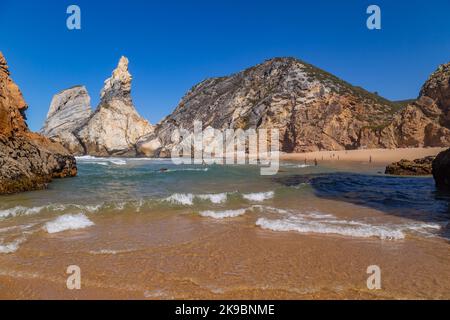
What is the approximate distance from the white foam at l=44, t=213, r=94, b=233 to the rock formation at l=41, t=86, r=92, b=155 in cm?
9981

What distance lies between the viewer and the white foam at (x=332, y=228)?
743cm

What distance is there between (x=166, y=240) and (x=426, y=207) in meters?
9.62

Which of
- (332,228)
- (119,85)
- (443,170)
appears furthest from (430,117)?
(119,85)

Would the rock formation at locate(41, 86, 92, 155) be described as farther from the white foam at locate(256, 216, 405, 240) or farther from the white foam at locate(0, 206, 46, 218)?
the white foam at locate(256, 216, 405, 240)

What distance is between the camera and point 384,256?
5.96 metres

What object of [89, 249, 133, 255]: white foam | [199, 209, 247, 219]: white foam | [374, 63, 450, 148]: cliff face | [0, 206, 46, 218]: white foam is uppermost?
[374, 63, 450, 148]: cliff face

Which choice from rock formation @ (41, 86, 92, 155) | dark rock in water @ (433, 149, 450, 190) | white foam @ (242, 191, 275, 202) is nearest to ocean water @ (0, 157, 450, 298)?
white foam @ (242, 191, 275, 202)

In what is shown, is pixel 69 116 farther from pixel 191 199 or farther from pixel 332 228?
pixel 332 228

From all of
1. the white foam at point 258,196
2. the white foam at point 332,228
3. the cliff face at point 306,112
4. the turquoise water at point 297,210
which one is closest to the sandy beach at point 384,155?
the cliff face at point 306,112

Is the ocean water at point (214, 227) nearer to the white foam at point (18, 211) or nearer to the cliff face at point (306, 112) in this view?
the white foam at point (18, 211)

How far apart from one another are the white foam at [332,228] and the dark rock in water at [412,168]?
19656mm

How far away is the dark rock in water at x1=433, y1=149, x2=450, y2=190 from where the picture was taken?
15.8 m

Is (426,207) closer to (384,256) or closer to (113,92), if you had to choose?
(384,256)
